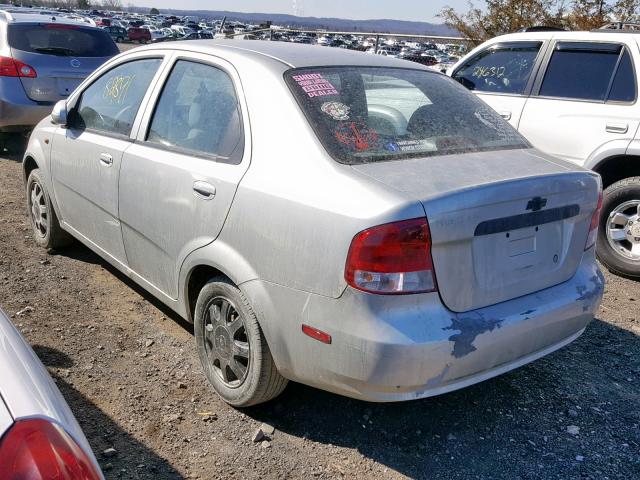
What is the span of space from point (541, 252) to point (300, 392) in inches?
55.0

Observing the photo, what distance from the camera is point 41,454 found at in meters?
1.39

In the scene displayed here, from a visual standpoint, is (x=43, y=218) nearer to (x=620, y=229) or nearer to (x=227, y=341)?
(x=227, y=341)

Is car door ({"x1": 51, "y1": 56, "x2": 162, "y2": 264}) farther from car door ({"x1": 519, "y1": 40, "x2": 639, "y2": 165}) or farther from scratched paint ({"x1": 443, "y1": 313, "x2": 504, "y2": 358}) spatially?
car door ({"x1": 519, "y1": 40, "x2": 639, "y2": 165})

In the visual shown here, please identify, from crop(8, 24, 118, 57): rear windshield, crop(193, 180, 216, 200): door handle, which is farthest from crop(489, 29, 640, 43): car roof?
crop(8, 24, 118, 57): rear windshield

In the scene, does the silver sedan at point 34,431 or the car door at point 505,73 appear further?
the car door at point 505,73

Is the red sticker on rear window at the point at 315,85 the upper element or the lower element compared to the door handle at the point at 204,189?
upper

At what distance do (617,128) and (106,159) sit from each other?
12.9 ft

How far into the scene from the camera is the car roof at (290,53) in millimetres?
3163

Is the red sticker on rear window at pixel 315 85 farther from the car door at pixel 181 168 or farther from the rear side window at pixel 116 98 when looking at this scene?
the rear side window at pixel 116 98

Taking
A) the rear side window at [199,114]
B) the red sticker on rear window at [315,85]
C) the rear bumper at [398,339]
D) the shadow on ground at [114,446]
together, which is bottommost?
the shadow on ground at [114,446]

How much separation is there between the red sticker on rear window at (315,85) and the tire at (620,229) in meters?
3.14

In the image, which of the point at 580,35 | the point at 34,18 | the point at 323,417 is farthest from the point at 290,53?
the point at 34,18

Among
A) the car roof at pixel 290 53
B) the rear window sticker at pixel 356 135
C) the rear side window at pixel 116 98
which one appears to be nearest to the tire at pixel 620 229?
the car roof at pixel 290 53

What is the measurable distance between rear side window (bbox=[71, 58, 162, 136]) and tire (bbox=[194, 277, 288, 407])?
50.5 inches
